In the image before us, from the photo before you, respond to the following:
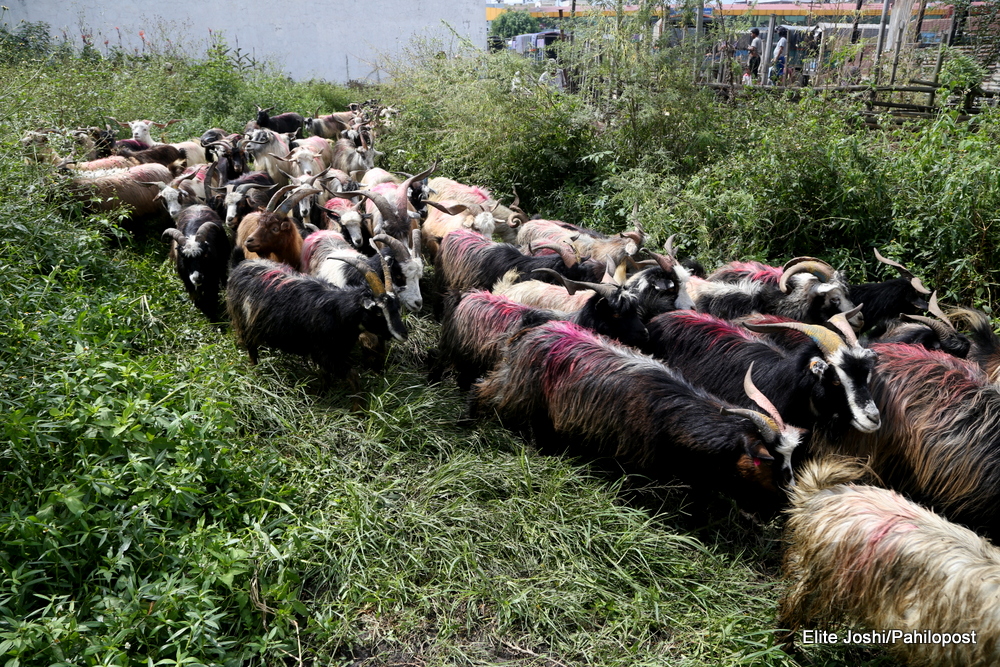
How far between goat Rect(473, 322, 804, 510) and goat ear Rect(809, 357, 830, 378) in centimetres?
45

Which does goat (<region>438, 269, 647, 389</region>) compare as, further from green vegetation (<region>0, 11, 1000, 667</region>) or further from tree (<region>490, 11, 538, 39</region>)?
tree (<region>490, 11, 538, 39</region>)

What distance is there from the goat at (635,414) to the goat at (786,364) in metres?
0.40

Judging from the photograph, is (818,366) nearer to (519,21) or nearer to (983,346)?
(983,346)

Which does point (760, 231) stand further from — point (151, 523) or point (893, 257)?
point (151, 523)

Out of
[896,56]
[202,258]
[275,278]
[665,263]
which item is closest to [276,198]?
[202,258]

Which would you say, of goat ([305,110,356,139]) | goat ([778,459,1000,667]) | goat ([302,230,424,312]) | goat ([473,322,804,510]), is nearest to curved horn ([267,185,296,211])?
goat ([302,230,424,312])

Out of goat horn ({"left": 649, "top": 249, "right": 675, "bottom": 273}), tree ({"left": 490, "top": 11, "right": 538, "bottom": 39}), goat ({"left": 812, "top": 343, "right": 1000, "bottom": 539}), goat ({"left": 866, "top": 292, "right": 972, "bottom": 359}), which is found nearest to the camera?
goat ({"left": 812, "top": 343, "right": 1000, "bottom": 539})

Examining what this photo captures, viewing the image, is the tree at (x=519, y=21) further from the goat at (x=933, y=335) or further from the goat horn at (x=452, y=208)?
the goat at (x=933, y=335)

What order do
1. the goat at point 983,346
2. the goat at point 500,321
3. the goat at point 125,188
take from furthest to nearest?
the goat at point 125,188
the goat at point 500,321
the goat at point 983,346

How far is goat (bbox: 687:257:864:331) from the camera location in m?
4.75

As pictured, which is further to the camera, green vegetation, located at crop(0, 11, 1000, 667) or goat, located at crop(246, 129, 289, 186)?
goat, located at crop(246, 129, 289, 186)

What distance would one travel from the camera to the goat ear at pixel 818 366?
142 inches

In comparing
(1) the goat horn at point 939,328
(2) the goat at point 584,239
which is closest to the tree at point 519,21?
(2) the goat at point 584,239

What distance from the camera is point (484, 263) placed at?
602 centimetres
